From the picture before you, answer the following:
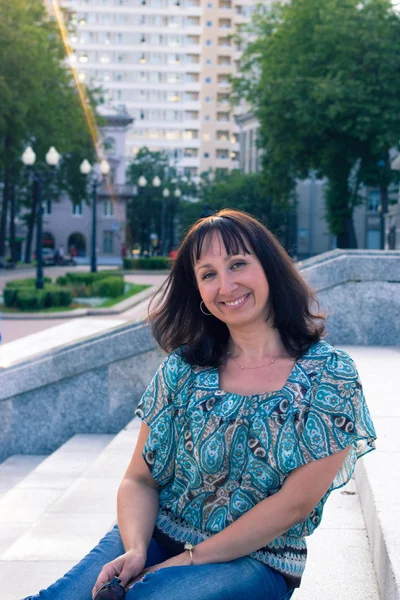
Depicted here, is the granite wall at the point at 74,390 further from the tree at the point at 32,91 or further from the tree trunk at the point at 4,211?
the tree trunk at the point at 4,211

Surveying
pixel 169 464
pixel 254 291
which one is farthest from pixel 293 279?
pixel 169 464

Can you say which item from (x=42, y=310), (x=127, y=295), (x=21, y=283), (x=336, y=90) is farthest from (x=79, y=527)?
(x=336, y=90)

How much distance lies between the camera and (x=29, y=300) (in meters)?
21.3

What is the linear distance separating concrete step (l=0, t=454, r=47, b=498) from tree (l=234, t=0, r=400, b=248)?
24.9m

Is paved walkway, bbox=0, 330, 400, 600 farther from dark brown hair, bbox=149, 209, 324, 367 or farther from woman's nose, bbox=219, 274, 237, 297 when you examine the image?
woman's nose, bbox=219, 274, 237, 297

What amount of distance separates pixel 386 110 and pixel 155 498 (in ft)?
98.1

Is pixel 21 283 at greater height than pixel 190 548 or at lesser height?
lesser

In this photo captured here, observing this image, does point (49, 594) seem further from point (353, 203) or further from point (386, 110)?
point (353, 203)

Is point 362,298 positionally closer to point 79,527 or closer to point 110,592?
point 79,527

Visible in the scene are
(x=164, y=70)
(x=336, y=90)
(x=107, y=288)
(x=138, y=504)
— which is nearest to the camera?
(x=138, y=504)

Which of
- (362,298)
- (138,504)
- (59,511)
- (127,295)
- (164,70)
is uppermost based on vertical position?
(164,70)

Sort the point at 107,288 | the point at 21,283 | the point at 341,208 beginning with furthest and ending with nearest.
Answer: the point at 341,208, the point at 107,288, the point at 21,283

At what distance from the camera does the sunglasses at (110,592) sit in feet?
7.80

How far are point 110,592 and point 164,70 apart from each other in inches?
4246
